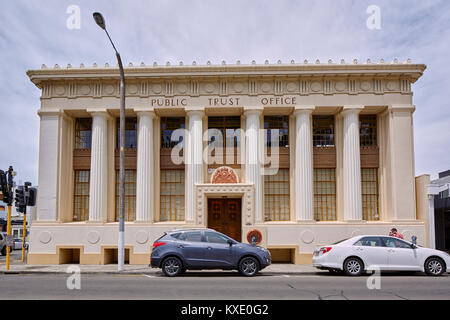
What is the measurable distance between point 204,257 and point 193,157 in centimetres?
604

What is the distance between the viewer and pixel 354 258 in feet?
46.1

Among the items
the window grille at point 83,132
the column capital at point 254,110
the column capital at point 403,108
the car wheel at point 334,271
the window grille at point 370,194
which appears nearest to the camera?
the car wheel at point 334,271

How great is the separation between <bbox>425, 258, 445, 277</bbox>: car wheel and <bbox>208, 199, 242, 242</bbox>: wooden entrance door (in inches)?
314

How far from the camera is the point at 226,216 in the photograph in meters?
19.6

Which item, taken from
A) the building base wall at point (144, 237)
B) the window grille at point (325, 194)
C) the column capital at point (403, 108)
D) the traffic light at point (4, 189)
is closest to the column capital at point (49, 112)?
the traffic light at point (4, 189)

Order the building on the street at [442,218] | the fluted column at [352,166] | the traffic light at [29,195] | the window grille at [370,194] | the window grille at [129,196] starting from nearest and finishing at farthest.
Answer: the traffic light at [29,195] < the fluted column at [352,166] < the window grille at [370,194] < the window grille at [129,196] < the building on the street at [442,218]

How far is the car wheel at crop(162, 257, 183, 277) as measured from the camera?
45.4ft

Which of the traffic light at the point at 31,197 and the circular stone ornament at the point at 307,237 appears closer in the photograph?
the traffic light at the point at 31,197

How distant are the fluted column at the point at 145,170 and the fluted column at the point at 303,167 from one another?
635 centimetres

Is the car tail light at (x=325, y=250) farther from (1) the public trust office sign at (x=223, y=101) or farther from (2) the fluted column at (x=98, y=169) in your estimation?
(2) the fluted column at (x=98, y=169)

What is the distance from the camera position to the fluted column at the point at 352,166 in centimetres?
1836
